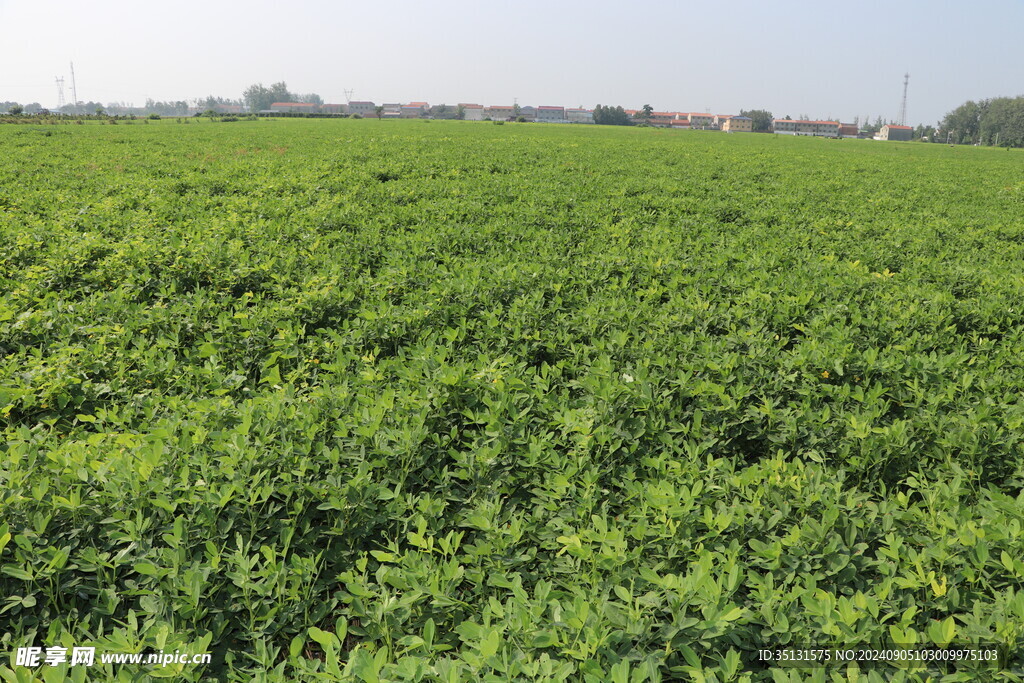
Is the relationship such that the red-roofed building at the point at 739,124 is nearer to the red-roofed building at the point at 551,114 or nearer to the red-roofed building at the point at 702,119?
the red-roofed building at the point at 702,119

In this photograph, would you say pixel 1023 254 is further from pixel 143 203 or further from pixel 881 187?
pixel 143 203

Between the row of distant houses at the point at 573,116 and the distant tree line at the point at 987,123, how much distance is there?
12.1 metres

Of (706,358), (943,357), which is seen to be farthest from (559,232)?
(943,357)

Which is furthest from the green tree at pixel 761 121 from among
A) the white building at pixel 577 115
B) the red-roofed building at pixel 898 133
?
the white building at pixel 577 115

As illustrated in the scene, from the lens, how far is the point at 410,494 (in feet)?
9.41

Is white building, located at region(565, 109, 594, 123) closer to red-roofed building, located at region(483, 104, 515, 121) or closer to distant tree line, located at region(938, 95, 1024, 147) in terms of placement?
red-roofed building, located at region(483, 104, 515, 121)

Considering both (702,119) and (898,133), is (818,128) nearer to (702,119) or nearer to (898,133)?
(898,133)

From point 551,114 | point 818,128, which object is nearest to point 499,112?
point 551,114

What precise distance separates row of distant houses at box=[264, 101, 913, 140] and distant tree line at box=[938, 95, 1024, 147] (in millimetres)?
12103

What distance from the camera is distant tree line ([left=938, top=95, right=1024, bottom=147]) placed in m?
107

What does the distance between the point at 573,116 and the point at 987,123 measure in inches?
4055

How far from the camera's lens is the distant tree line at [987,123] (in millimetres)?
106669

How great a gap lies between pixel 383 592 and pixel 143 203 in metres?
9.61

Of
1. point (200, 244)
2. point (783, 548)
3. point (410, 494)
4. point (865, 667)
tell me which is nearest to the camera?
point (865, 667)
